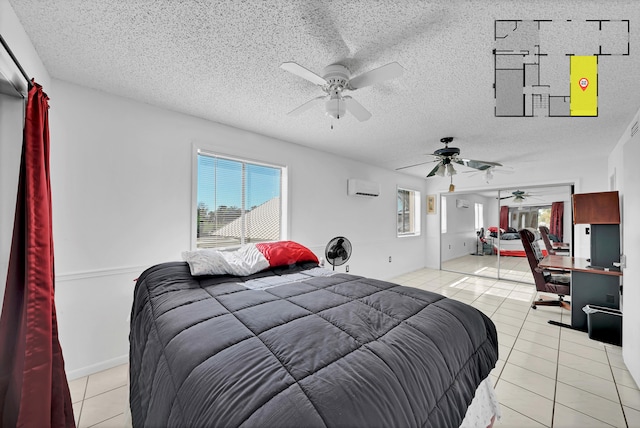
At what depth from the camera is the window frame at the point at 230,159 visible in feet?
8.68

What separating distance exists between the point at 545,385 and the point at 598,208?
76.9 inches

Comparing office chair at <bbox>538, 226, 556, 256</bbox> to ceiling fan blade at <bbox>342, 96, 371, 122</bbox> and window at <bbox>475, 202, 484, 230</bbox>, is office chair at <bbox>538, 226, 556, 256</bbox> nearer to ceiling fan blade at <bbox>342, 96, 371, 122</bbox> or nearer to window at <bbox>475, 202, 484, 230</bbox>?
window at <bbox>475, 202, 484, 230</bbox>

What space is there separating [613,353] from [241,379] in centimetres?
347

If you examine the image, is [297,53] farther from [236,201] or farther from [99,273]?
[99,273]

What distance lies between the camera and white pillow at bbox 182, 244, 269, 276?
197 centimetres

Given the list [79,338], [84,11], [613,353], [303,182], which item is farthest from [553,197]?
[79,338]

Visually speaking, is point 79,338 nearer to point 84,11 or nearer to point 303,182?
point 84,11

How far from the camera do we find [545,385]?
1.94m

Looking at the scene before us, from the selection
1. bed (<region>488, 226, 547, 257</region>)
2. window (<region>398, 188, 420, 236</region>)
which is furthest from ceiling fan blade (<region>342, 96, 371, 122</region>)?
bed (<region>488, 226, 547, 257</region>)

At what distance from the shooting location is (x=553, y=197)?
184 inches

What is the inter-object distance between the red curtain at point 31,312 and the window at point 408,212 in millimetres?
5314

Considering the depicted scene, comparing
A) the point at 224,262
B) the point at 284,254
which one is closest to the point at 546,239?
the point at 284,254

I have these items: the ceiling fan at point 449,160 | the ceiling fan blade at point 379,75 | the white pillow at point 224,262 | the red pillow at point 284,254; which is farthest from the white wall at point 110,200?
the ceiling fan at point 449,160
